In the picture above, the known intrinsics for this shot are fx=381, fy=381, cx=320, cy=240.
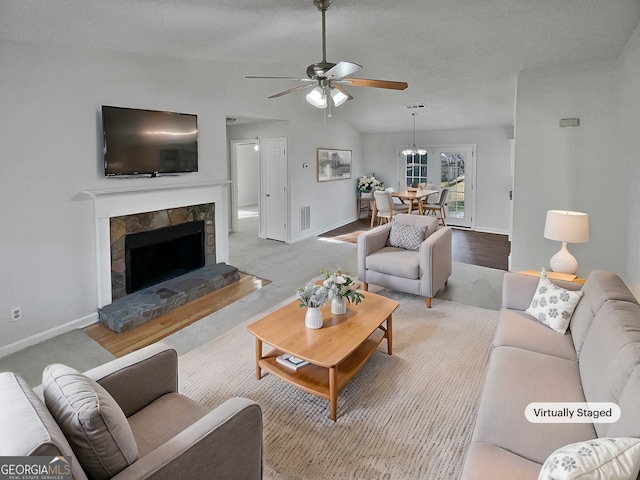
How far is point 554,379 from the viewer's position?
1972 mm

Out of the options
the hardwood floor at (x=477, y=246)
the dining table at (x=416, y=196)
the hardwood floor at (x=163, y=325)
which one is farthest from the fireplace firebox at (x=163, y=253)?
the dining table at (x=416, y=196)

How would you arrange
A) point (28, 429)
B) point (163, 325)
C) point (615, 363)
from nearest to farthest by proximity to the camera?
1. point (28, 429)
2. point (615, 363)
3. point (163, 325)

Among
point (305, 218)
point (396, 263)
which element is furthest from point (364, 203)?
point (396, 263)

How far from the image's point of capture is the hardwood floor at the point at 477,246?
5.90 metres

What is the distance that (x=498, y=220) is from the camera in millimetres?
8172

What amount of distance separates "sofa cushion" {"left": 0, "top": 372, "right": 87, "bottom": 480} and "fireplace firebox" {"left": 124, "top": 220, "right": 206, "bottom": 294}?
3.07 metres

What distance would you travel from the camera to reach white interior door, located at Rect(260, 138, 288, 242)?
7039mm

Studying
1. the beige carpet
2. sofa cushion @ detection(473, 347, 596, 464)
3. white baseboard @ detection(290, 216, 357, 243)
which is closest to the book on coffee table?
the beige carpet

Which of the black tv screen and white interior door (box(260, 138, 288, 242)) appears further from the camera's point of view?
white interior door (box(260, 138, 288, 242))

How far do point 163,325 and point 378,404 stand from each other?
7.46 ft

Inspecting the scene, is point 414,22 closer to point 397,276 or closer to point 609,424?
point 397,276

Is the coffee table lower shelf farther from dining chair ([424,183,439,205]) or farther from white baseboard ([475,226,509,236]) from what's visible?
dining chair ([424,183,439,205])

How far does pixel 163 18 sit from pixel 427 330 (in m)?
3.42

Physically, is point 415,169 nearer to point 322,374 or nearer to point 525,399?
point 322,374
